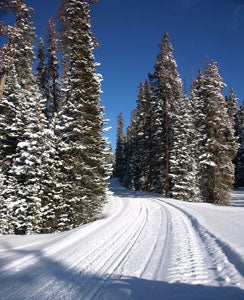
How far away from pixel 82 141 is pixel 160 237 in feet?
34.7

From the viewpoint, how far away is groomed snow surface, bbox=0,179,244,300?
4.91m

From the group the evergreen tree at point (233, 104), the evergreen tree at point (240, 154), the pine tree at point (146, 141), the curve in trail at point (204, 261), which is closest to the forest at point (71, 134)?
the pine tree at point (146, 141)

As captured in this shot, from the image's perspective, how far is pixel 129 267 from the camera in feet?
20.4

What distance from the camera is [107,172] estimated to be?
63.7 feet

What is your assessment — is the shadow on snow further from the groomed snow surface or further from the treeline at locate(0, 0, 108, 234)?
the treeline at locate(0, 0, 108, 234)

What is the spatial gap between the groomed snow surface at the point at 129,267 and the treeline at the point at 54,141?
264 inches

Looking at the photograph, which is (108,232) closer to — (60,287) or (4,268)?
(4,268)

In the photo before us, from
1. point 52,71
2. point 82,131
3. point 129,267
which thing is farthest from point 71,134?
point 129,267

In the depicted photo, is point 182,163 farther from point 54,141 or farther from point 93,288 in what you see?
point 93,288

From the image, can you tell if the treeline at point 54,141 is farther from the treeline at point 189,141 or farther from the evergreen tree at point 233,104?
the evergreen tree at point 233,104

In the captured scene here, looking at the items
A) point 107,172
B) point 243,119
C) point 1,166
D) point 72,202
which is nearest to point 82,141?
point 107,172

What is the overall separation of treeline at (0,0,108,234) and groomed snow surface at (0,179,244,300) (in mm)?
6700

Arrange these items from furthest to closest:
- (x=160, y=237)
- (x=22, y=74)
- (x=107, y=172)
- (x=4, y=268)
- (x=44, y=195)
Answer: (x=107, y=172)
(x=22, y=74)
(x=44, y=195)
(x=160, y=237)
(x=4, y=268)

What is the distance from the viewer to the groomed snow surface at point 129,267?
16.1 ft
